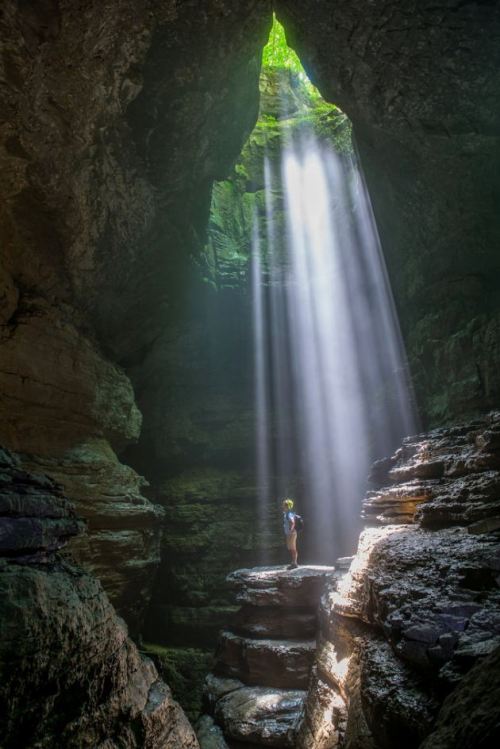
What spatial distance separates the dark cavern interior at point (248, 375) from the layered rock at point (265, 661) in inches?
2.5

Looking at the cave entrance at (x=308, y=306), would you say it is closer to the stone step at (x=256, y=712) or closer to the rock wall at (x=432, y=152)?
the rock wall at (x=432, y=152)

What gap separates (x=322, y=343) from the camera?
16.7 m

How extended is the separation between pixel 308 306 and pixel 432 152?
24.3 ft

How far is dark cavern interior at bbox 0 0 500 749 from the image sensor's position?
15.6 ft

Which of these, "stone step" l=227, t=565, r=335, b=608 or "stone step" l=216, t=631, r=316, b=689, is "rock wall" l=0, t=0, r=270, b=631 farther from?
"stone step" l=216, t=631, r=316, b=689

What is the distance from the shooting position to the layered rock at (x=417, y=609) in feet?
12.3

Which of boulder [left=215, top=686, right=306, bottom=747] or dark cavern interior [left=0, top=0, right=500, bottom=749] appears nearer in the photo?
dark cavern interior [left=0, top=0, right=500, bottom=749]

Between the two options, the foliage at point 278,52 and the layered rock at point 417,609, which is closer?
the layered rock at point 417,609

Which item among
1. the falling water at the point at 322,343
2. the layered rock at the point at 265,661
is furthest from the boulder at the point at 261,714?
the falling water at the point at 322,343

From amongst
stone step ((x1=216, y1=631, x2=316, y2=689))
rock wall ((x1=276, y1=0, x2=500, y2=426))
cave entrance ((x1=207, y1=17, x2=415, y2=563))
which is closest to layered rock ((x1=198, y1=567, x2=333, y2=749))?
stone step ((x1=216, y1=631, x2=316, y2=689))

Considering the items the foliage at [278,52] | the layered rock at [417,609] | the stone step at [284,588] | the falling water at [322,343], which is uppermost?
the foliage at [278,52]

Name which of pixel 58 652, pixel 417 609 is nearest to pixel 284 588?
pixel 417 609

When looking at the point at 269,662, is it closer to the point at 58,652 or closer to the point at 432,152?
the point at 58,652

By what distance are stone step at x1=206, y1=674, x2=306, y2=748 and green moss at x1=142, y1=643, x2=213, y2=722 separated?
3548 millimetres
